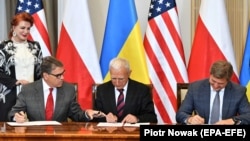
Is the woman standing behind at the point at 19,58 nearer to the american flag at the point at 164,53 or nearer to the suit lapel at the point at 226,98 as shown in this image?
the american flag at the point at 164,53

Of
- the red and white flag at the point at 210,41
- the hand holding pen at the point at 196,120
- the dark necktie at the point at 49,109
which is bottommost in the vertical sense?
the hand holding pen at the point at 196,120

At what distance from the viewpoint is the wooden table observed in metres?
3.54

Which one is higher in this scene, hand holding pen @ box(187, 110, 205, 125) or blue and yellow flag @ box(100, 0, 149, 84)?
blue and yellow flag @ box(100, 0, 149, 84)

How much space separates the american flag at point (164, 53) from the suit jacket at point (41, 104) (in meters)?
1.37

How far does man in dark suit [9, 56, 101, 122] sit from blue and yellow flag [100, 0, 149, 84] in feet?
3.99

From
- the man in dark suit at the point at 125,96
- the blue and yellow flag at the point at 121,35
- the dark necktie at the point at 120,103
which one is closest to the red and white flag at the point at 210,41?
the blue and yellow flag at the point at 121,35

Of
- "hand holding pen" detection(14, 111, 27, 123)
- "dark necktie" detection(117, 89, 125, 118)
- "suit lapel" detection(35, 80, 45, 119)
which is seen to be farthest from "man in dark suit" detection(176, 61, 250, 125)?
"hand holding pen" detection(14, 111, 27, 123)

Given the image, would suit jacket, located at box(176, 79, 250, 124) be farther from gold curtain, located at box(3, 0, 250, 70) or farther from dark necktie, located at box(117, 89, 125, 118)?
gold curtain, located at box(3, 0, 250, 70)

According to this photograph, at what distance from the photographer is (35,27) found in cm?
569

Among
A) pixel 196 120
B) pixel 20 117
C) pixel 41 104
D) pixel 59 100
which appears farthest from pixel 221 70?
pixel 20 117

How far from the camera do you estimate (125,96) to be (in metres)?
4.64

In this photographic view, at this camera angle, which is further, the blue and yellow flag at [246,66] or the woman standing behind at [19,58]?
the blue and yellow flag at [246,66]

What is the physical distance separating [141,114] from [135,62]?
1.09 metres

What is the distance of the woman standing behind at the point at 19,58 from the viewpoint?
4.78m
